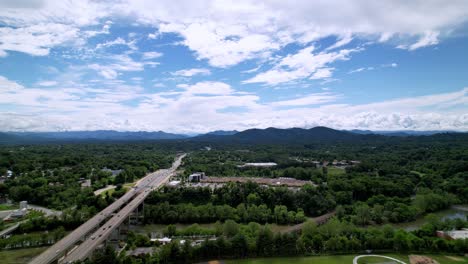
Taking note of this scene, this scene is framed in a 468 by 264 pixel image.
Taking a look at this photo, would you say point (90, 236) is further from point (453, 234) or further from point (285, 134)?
point (285, 134)

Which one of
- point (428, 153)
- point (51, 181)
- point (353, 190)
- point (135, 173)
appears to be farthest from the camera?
point (428, 153)

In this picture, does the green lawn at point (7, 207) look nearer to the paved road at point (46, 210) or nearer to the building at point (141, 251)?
the paved road at point (46, 210)

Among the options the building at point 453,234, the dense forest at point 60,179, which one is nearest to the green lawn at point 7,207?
the dense forest at point 60,179

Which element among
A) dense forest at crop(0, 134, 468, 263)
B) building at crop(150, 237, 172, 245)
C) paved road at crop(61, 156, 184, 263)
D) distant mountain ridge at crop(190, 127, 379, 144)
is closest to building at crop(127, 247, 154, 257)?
dense forest at crop(0, 134, 468, 263)

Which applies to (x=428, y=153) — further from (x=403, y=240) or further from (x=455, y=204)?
(x=403, y=240)

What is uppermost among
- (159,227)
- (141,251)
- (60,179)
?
(60,179)

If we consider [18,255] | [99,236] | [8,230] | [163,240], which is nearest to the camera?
[18,255]

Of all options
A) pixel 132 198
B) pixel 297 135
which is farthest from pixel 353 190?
pixel 297 135

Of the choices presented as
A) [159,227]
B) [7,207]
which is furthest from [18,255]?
[7,207]

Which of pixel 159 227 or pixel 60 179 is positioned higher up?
pixel 60 179
